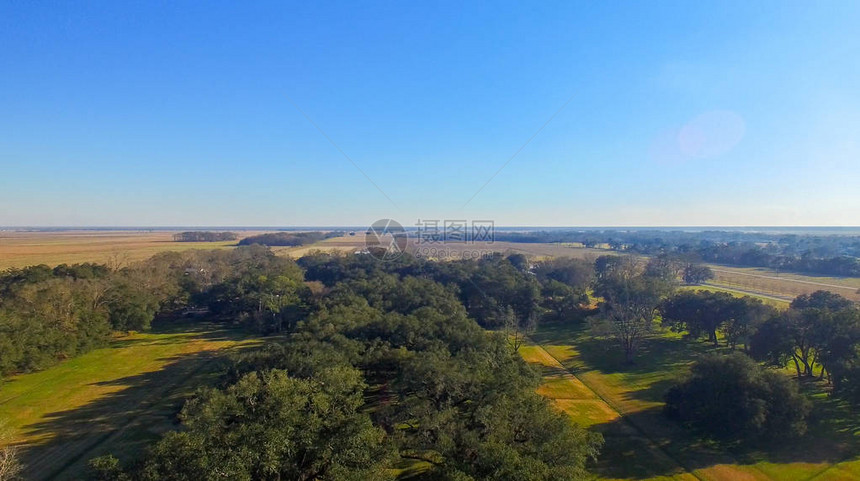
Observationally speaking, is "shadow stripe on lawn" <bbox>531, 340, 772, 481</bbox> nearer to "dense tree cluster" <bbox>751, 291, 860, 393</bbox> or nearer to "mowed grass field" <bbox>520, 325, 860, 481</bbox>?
"mowed grass field" <bbox>520, 325, 860, 481</bbox>

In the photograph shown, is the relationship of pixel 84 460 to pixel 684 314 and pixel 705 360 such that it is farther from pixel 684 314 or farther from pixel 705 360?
pixel 684 314

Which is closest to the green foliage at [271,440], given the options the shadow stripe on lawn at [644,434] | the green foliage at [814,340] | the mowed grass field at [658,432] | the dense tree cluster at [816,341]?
the mowed grass field at [658,432]

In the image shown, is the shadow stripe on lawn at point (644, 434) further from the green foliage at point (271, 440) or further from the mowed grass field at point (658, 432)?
the green foliage at point (271, 440)

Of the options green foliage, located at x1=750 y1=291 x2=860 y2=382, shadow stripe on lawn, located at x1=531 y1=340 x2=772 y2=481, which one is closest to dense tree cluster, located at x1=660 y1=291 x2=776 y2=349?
green foliage, located at x1=750 y1=291 x2=860 y2=382

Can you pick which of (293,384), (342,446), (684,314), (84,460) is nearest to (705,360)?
(684,314)

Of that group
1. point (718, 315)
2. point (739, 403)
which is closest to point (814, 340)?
point (718, 315)
